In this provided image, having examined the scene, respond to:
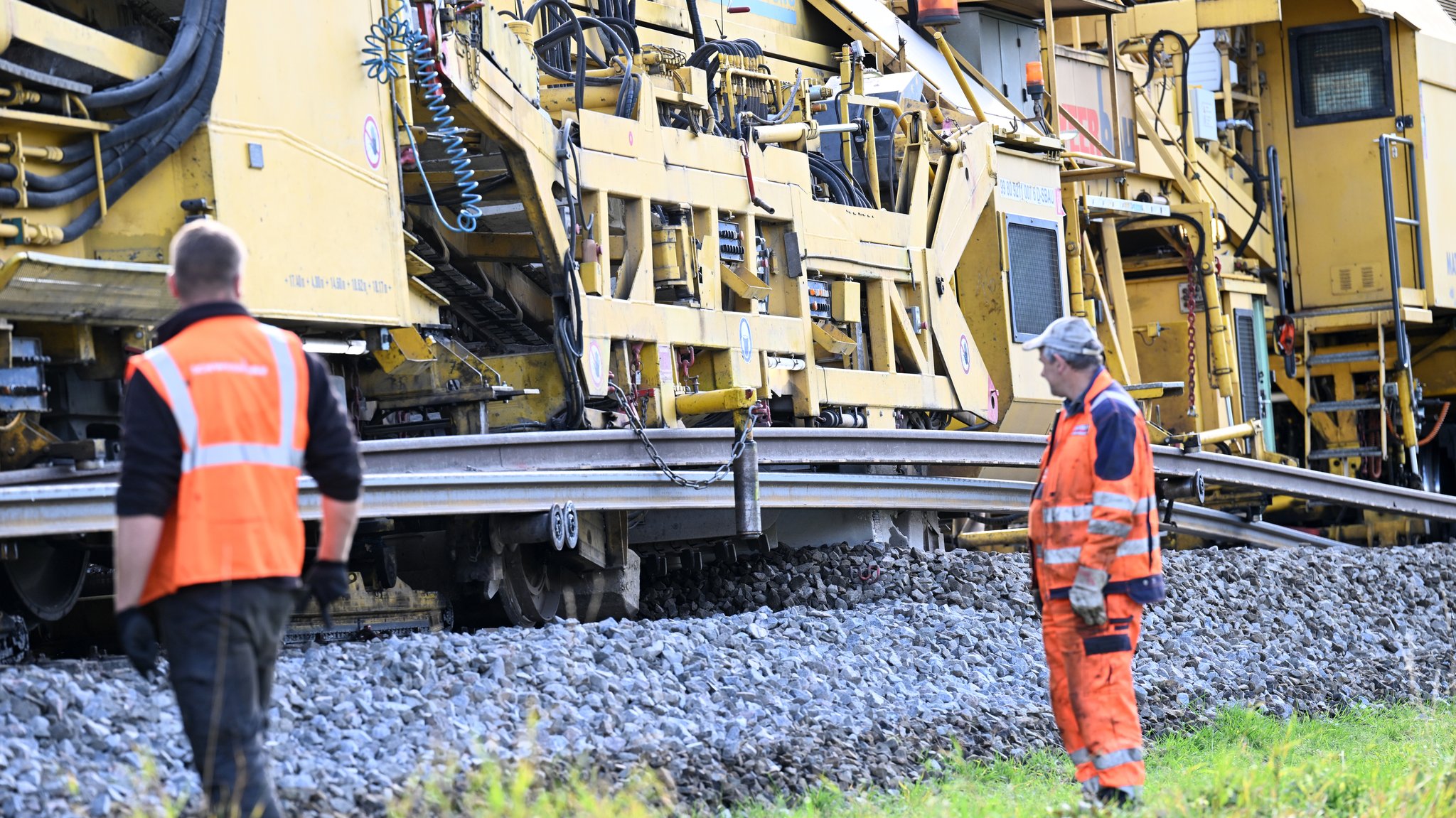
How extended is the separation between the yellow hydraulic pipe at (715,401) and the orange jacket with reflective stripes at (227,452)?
4.87 meters

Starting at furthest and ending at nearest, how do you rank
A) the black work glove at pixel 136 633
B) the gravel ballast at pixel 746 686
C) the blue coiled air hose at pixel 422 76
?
the blue coiled air hose at pixel 422 76, the gravel ballast at pixel 746 686, the black work glove at pixel 136 633

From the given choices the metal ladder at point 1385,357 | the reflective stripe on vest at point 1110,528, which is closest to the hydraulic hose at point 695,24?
the reflective stripe on vest at point 1110,528

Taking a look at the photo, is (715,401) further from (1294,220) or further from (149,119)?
(1294,220)

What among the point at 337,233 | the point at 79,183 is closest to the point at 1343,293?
the point at 337,233

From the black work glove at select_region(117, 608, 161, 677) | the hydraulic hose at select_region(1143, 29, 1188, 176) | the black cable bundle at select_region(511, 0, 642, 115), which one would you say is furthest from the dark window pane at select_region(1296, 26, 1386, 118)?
the black work glove at select_region(117, 608, 161, 677)

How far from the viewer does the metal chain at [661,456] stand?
26.7ft

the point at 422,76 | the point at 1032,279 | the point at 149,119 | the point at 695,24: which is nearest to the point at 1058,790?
the point at 149,119

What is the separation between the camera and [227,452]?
363cm

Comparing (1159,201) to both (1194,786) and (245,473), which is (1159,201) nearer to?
(1194,786)

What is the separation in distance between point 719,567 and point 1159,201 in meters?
6.49

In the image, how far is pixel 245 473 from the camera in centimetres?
365

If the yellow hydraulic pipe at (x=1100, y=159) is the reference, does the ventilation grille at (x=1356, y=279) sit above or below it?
below

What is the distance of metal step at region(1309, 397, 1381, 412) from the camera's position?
15625 mm

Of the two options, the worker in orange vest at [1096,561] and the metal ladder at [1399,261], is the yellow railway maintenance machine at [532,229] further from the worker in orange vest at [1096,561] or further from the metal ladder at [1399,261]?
the metal ladder at [1399,261]
